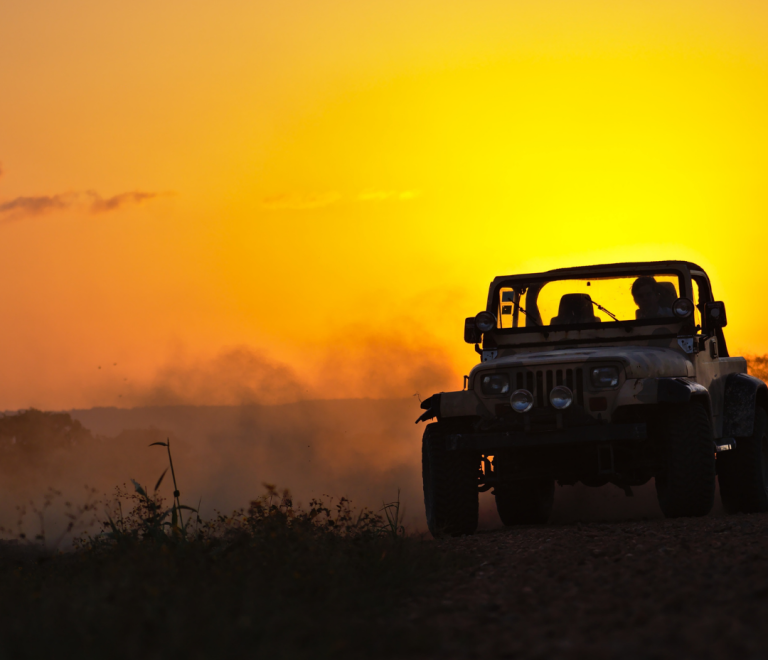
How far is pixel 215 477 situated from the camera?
68375 millimetres

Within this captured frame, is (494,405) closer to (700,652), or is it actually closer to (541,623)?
(541,623)

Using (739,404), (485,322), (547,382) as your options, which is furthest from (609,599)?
(739,404)

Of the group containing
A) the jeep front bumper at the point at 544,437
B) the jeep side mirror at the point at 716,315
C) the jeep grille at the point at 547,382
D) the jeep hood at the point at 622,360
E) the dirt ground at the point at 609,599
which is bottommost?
the dirt ground at the point at 609,599

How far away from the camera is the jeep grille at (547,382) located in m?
9.41

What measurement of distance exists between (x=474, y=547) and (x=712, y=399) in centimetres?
375

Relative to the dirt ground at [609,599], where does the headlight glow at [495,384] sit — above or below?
above

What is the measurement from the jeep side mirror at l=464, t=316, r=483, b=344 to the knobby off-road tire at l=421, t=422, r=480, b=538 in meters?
1.57

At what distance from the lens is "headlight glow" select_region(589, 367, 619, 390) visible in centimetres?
934

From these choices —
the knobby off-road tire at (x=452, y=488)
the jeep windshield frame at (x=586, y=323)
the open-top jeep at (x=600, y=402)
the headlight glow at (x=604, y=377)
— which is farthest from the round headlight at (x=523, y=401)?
the jeep windshield frame at (x=586, y=323)

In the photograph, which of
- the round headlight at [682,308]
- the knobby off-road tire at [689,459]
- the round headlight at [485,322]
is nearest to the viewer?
the knobby off-road tire at [689,459]

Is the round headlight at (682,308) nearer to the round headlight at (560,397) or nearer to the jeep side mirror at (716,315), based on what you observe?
the jeep side mirror at (716,315)

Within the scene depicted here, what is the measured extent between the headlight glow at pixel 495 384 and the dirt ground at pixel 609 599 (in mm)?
1789

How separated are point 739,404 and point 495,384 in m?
3.02

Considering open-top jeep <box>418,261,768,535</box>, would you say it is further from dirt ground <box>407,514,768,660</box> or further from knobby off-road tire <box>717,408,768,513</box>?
dirt ground <box>407,514,768,660</box>
